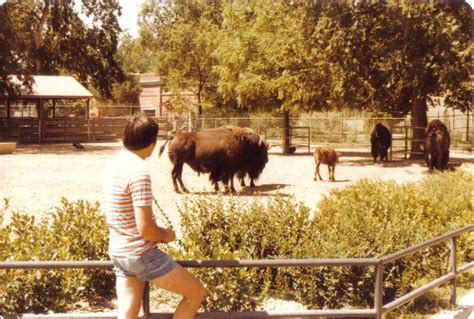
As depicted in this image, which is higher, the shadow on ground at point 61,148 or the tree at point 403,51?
the tree at point 403,51

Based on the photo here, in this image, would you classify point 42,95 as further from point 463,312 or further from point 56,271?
point 463,312

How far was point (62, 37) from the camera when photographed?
91.8ft

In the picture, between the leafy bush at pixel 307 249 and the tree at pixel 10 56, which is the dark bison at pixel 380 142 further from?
the leafy bush at pixel 307 249

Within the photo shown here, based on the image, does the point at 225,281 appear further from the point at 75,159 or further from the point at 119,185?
the point at 75,159

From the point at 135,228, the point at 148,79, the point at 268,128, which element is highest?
the point at 148,79

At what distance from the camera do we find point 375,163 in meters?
25.4

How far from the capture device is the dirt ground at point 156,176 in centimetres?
1447

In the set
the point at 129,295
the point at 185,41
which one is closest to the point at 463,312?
the point at 129,295

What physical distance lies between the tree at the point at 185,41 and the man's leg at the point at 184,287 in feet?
87.3

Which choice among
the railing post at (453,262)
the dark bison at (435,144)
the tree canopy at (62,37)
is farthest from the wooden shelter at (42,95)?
the railing post at (453,262)

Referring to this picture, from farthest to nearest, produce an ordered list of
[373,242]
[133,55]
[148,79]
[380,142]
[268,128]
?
[148,79], [133,55], [268,128], [380,142], [373,242]

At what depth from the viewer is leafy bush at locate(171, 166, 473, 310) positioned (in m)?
5.64

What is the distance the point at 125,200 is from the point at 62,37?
86.1 feet

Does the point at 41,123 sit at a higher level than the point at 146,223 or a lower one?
higher
